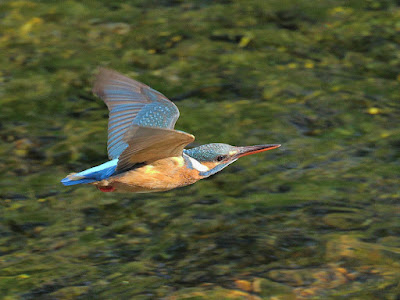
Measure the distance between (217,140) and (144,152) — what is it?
2574 millimetres

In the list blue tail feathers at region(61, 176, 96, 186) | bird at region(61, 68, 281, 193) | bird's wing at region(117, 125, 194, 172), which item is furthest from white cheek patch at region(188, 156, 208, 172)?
blue tail feathers at region(61, 176, 96, 186)

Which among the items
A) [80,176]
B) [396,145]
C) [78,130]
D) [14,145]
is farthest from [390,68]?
[80,176]

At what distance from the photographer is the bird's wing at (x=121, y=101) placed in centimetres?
503

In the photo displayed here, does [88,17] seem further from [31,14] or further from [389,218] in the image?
[389,218]

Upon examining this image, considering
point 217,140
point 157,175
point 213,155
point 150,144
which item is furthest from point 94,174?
point 217,140

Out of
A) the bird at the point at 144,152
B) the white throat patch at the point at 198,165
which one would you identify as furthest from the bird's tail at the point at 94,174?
the white throat patch at the point at 198,165

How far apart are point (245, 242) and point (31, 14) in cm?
475

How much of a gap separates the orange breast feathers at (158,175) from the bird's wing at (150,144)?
1.7 inches

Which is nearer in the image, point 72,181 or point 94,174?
point 72,181

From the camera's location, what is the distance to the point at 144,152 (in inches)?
175

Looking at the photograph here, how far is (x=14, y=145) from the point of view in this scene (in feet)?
23.1

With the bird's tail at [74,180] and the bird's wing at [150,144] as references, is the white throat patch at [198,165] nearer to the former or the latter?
the bird's wing at [150,144]

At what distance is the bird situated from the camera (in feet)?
14.4

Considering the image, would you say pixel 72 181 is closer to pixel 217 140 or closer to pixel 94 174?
pixel 94 174
